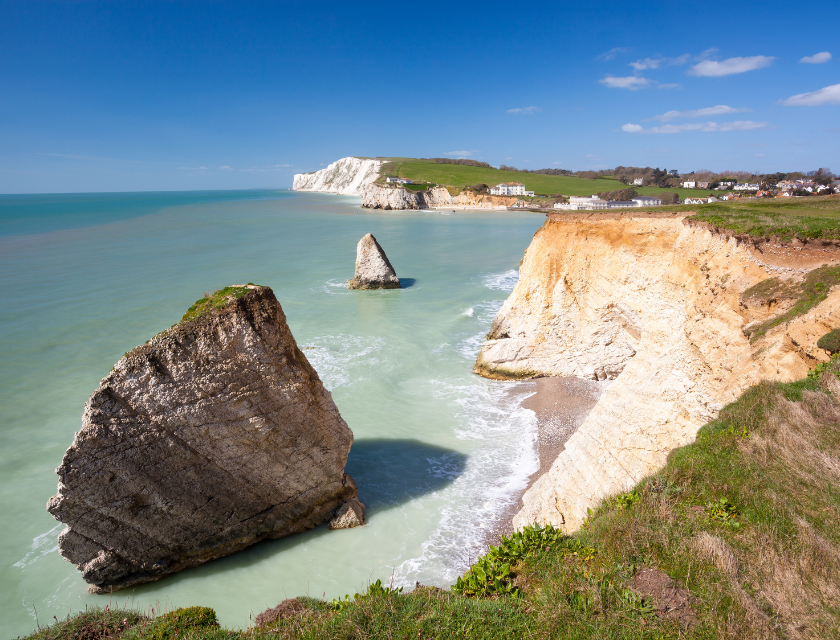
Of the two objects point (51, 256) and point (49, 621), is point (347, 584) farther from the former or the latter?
point (51, 256)

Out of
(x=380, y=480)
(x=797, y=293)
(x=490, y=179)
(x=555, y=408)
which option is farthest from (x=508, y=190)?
(x=380, y=480)

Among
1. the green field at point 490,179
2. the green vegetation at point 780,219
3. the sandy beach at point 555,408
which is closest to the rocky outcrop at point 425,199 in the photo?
the green field at point 490,179

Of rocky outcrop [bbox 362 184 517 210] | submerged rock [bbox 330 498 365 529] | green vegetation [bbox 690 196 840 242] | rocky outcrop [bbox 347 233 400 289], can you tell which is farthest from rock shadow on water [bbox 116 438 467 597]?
rocky outcrop [bbox 362 184 517 210]

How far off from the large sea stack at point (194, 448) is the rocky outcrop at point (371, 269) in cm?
2568

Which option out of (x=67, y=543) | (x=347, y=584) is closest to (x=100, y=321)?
(x=67, y=543)

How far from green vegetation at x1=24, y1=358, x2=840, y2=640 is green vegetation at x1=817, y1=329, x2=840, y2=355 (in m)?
1.43

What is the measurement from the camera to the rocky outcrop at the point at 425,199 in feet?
435

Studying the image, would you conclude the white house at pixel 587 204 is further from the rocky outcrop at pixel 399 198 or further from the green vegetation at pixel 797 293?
the green vegetation at pixel 797 293

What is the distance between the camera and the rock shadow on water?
9336mm

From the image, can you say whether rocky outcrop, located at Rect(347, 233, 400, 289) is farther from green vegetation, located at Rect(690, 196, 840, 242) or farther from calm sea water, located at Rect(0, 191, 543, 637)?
green vegetation, located at Rect(690, 196, 840, 242)

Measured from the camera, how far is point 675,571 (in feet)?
15.7

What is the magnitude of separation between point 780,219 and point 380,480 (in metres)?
13.3

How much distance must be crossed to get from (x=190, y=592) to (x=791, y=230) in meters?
16.3

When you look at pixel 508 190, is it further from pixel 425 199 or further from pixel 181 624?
pixel 181 624
